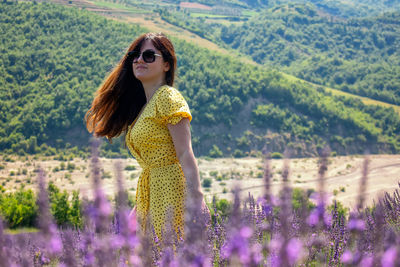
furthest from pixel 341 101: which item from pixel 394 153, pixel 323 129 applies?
pixel 394 153

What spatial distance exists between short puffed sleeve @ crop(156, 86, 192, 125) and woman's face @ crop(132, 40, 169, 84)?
24 cm

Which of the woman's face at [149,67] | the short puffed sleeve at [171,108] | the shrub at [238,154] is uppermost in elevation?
the woman's face at [149,67]

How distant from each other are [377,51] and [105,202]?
14920 centimetres

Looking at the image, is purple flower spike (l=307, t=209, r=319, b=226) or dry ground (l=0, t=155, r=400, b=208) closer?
purple flower spike (l=307, t=209, r=319, b=226)

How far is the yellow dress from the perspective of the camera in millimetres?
2650

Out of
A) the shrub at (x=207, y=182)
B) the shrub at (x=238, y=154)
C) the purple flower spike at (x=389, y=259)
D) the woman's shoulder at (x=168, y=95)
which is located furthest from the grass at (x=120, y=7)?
the purple flower spike at (x=389, y=259)

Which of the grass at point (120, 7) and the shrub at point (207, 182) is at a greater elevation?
the grass at point (120, 7)

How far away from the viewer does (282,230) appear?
3.82ft

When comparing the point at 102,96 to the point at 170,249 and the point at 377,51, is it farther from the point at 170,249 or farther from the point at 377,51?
the point at 377,51

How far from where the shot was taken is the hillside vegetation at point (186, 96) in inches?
2709

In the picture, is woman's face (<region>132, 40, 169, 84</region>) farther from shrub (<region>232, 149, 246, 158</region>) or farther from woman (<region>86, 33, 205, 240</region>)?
shrub (<region>232, 149, 246, 158</region>)

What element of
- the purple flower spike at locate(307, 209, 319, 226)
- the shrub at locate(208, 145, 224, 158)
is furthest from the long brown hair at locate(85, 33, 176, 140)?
the shrub at locate(208, 145, 224, 158)

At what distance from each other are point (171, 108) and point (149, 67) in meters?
0.43

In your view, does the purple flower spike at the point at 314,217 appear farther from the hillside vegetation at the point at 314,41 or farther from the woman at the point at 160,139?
the hillside vegetation at the point at 314,41
